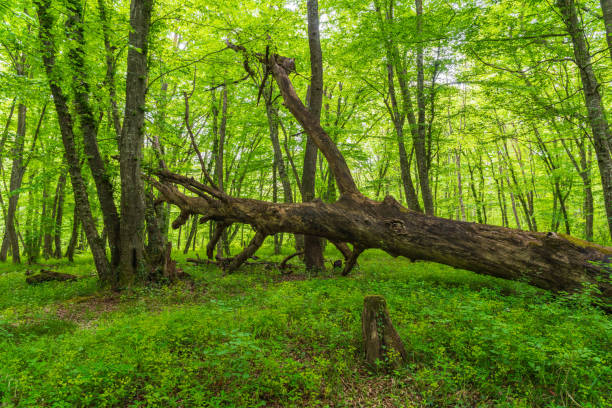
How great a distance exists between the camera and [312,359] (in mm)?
3658

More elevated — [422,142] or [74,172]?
[422,142]

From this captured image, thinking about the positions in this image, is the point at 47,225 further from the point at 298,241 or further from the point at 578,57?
the point at 578,57

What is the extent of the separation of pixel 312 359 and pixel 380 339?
875 millimetres

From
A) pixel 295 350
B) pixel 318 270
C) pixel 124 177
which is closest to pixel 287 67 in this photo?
pixel 124 177

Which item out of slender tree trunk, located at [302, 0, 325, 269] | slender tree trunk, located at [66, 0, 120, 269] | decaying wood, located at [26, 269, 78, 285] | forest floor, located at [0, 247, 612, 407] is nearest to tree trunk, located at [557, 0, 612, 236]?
forest floor, located at [0, 247, 612, 407]

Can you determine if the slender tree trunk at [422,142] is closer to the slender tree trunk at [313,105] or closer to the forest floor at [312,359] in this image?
the slender tree trunk at [313,105]

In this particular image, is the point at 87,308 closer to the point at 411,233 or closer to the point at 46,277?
the point at 46,277

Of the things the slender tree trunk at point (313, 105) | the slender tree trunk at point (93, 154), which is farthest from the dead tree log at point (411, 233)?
the slender tree trunk at point (93, 154)

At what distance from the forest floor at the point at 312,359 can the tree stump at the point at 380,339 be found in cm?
13

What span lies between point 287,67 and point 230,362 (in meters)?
8.86

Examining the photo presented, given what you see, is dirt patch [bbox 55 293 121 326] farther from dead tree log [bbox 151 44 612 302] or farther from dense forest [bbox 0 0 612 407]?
dead tree log [bbox 151 44 612 302]

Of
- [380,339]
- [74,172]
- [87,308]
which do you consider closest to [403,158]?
[380,339]

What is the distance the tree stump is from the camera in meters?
3.43

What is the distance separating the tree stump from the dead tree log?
3678 millimetres
